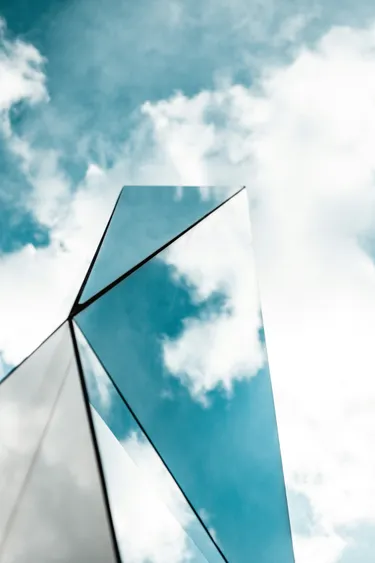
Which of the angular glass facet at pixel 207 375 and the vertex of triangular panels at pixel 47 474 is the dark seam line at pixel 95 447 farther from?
the angular glass facet at pixel 207 375

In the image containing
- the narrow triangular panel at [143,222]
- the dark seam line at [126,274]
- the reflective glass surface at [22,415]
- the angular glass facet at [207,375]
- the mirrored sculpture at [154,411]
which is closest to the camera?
the reflective glass surface at [22,415]

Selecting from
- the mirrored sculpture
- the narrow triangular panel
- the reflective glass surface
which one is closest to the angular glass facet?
the mirrored sculpture

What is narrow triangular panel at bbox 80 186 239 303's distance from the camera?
4852mm

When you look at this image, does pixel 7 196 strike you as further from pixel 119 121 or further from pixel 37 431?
pixel 37 431

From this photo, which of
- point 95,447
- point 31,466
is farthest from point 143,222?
point 31,466

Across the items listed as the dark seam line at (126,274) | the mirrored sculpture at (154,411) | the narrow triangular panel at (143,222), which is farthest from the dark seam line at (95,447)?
the narrow triangular panel at (143,222)

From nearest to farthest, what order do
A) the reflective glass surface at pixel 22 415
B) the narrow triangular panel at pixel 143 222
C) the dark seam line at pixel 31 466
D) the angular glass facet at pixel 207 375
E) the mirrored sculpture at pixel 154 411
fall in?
the dark seam line at pixel 31 466 < the reflective glass surface at pixel 22 415 < the mirrored sculpture at pixel 154 411 < the angular glass facet at pixel 207 375 < the narrow triangular panel at pixel 143 222

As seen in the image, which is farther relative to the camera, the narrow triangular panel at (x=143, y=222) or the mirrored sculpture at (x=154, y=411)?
the narrow triangular panel at (x=143, y=222)

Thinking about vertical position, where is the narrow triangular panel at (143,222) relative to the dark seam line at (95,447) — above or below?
above

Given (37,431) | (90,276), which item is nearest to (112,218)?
(90,276)

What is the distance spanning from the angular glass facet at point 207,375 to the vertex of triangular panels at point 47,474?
66 centimetres

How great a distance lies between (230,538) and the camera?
5.44 meters

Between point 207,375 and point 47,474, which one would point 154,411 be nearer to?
point 207,375

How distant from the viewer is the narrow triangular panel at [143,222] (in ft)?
15.9
